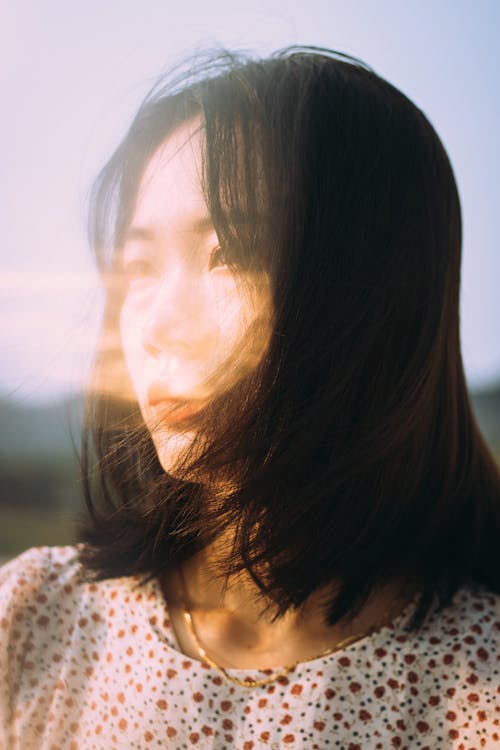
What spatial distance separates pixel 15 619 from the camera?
853 mm

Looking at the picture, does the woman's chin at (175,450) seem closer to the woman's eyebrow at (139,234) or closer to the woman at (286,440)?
the woman at (286,440)

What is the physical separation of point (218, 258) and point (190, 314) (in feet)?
0.23

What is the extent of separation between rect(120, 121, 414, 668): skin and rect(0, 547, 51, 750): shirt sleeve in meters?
A: 0.23

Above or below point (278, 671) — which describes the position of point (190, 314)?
above

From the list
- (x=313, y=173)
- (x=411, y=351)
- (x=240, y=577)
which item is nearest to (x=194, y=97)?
(x=313, y=173)

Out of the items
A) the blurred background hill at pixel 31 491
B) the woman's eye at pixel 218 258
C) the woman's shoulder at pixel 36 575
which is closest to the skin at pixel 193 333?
the woman's eye at pixel 218 258

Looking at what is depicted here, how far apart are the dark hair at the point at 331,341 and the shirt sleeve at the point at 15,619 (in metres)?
0.19

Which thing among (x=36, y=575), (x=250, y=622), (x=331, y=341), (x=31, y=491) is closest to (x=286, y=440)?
(x=331, y=341)

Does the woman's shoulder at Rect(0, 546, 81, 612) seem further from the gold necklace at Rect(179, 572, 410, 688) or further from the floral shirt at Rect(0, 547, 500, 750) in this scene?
the gold necklace at Rect(179, 572, 410, 688)

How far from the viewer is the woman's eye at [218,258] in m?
0.68

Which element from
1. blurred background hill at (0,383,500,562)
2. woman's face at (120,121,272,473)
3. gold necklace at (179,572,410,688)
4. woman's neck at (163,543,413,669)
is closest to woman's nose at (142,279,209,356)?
woman's face at (120,121,272,473)

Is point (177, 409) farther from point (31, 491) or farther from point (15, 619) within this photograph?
point (31, 491)

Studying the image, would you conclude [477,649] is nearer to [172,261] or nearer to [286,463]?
[286,463]

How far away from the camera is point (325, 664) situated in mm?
715
